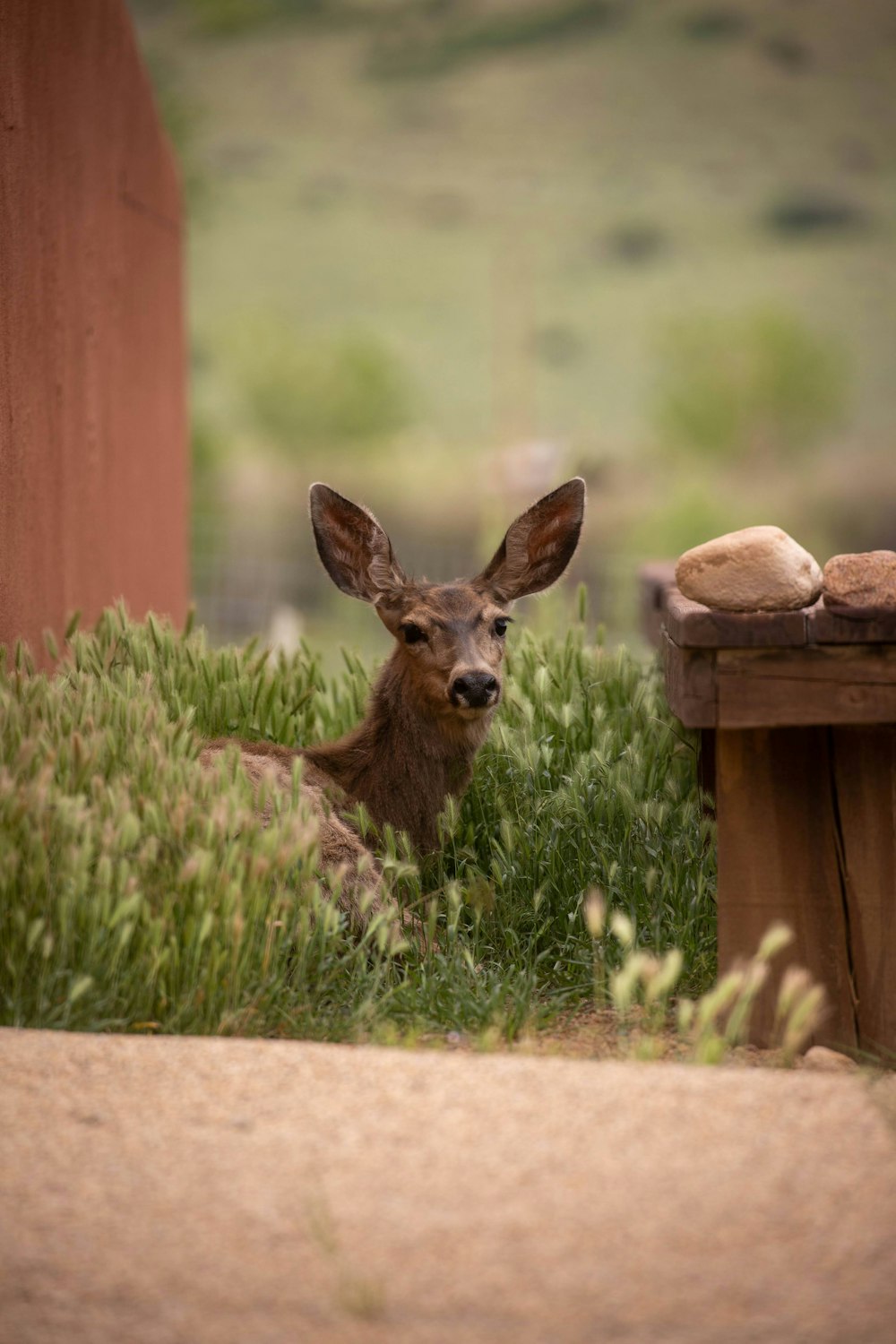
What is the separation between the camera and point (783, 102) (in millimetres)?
64750

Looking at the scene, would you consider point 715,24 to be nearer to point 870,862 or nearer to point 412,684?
point 412,684

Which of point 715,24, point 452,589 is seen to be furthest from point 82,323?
point 715,24

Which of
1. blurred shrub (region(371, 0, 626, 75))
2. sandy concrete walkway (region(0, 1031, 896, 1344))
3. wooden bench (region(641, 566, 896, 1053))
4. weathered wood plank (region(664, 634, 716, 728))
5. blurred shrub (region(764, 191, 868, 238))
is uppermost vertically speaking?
blurred shrub (region(371, 0, 626, 75))

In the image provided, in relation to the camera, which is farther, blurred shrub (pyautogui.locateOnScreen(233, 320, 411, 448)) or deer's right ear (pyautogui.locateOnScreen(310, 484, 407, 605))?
blurred shrub (pyautogui.locateOnScreen(233, 320, 411, 448))

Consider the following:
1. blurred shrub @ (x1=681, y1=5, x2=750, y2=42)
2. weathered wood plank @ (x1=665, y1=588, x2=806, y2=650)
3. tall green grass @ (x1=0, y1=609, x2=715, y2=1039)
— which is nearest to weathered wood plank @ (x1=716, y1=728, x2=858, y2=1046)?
weathered wood plank @ (x1=665, y1=588, x2=806, y2=650)

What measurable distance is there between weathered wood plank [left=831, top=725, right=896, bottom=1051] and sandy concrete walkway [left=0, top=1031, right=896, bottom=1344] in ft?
3.39

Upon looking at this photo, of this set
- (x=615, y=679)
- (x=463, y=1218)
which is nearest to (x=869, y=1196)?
(x=463, y=1218)

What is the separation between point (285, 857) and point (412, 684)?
6.01 feet

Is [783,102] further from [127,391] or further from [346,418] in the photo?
[127,391]

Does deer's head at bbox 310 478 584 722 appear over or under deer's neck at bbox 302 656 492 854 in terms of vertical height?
over

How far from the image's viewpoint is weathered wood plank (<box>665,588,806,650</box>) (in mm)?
4066

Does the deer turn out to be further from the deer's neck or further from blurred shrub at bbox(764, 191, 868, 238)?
blurred shrub at bbox(764, 191, 868, 238)

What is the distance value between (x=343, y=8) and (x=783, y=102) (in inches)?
822

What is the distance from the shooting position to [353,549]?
→ 19.5ft
